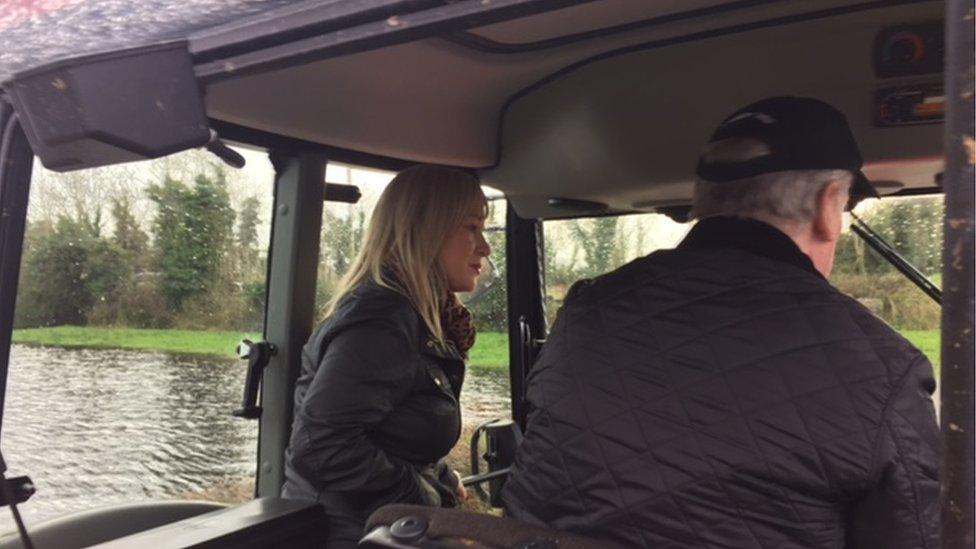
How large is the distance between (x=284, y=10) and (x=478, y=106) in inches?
78.5

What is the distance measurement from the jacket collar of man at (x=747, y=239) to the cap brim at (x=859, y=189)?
0.29 metres

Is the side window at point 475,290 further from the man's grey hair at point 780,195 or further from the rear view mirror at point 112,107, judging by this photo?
the rear view mirror at point 112,107

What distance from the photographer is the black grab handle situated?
2.77 m

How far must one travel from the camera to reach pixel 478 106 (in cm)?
300

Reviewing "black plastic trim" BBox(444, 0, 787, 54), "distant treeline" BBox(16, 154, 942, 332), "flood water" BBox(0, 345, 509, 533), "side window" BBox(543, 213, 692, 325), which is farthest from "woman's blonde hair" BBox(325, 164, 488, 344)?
"side window" BBox(543, 213, 692, 325)

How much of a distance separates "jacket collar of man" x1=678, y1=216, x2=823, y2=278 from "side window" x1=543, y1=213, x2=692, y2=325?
1529mm

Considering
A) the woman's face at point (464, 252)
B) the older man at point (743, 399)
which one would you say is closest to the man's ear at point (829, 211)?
the older man at point (743, 399)

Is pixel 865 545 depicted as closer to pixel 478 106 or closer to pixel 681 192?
pixel 681 192

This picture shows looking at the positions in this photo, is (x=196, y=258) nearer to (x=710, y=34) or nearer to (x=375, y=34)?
(x=710, y=34)

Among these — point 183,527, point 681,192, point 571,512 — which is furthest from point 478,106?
point 571,512

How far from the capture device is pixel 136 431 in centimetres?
295

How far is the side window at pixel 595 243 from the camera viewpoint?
3248 mm

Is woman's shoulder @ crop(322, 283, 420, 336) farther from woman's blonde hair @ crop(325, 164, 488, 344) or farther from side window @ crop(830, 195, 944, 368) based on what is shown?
side window @ crop(830, 195, 944, 368)

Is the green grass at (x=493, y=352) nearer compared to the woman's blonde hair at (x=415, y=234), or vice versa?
the woman's blonde hair at (x=415, y=234)
